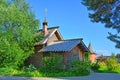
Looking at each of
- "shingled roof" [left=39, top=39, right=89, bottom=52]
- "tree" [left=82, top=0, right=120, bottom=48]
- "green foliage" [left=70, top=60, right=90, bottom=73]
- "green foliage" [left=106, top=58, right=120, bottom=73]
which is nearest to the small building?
"shingled roof" [left=39, top=39, right=89, bottom=52]

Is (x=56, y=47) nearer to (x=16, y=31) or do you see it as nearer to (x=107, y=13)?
(x=16, y=31)

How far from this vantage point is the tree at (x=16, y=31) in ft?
113

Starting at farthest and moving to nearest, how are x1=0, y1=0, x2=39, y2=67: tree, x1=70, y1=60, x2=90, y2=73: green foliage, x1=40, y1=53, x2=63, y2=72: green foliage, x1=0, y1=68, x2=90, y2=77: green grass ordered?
1. x1=0, y1=0, x2=39, y2=67: tree
2. x1=70, y1=60, x2=90, y2=73: green foliage
3. x1=40, y1=53, x2=63, y2=72: green foliage
4. x1=0, y1=68, x2=90, y2=77: green grass

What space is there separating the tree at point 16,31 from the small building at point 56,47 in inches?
61.4

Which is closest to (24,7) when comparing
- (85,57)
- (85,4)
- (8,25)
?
(8,25)

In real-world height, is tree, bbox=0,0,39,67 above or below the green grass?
above

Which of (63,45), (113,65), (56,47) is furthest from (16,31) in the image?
(113,65)

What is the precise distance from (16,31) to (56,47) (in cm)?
554

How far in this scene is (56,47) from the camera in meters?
36.5

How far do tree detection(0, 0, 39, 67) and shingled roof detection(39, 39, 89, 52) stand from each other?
244cm

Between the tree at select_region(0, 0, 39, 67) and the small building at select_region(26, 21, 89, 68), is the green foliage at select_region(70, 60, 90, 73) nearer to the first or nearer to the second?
the small building at select_region(26, 21, 89, 68)

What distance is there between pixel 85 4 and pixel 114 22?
1.90 m

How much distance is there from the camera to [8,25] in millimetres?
35500

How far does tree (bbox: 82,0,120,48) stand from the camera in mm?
14702
